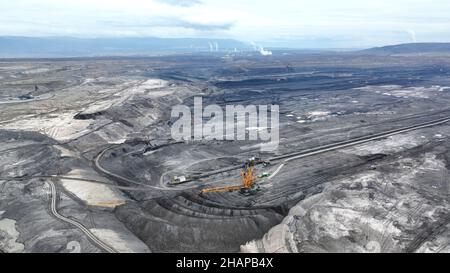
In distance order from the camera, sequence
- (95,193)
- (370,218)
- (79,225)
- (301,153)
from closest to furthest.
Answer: (79,225), (370,218), (95,193), (301,153)

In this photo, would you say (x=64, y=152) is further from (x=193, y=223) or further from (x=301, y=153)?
(x=301, y=153)

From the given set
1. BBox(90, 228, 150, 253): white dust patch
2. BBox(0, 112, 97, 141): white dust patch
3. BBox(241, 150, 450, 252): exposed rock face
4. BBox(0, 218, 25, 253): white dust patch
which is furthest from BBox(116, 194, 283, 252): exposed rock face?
BBox(0, 112, 97, 141): white dust patch

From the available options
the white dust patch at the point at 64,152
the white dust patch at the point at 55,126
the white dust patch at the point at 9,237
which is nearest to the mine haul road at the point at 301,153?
the white dust patch at the point at 64,152

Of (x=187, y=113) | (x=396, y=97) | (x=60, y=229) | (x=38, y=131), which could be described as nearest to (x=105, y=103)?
(x=187, y=113)
